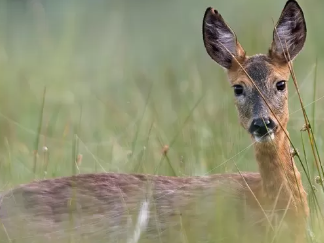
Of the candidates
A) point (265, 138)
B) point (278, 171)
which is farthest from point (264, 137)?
point (278, 171)

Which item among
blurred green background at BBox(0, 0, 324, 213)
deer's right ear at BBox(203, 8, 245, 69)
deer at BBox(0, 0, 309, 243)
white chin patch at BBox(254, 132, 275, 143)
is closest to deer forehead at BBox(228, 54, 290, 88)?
deer at BBox(0, 0, 309, 243)

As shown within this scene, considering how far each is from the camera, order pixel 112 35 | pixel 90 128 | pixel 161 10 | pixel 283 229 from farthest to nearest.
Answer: pixel 161 10, pixel 112 35, pixel 90 128, pixel 283 229

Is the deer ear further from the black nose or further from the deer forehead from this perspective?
the black nose

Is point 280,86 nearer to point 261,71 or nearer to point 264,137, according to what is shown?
point 261,71

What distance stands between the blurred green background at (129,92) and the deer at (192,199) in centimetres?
20

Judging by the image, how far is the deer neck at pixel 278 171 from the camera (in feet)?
21.2

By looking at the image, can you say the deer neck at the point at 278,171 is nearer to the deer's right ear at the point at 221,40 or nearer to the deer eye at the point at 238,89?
the deer eye at the point at 238,89

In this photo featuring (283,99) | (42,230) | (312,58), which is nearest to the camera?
(42,230)

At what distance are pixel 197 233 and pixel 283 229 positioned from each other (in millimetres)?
460

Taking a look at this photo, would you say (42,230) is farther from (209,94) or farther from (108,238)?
→ (209,94)

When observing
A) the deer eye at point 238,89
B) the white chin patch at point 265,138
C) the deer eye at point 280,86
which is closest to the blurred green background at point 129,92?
the white chin patch at point 265,138

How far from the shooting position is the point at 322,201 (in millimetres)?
6379

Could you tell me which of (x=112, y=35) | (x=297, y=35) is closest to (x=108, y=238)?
(x=297, y=35)

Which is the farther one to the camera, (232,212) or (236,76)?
(236,76)
